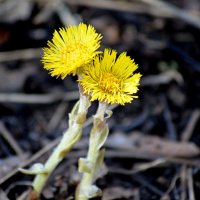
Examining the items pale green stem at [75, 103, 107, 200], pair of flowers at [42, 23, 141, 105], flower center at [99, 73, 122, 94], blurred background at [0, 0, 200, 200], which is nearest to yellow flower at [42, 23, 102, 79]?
pair of flowers at [42, 23, 141, 105]

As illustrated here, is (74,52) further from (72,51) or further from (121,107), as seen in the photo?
(121,107)

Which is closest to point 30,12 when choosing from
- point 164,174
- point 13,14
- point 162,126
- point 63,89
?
point 13,14

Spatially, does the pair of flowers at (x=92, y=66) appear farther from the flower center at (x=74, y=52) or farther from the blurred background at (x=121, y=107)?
the blurred background at (x=121, y=107)

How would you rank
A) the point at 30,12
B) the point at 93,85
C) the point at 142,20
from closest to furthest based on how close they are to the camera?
the point at 93,85, the point at 30,12, the point at 142,20

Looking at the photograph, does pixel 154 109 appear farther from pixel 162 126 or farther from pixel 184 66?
pixel 184 66

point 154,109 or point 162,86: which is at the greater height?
point 162,86

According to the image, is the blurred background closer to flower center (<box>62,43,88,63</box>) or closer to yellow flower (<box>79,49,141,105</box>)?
yellow flower (<box>79,49,141,105</box>)
